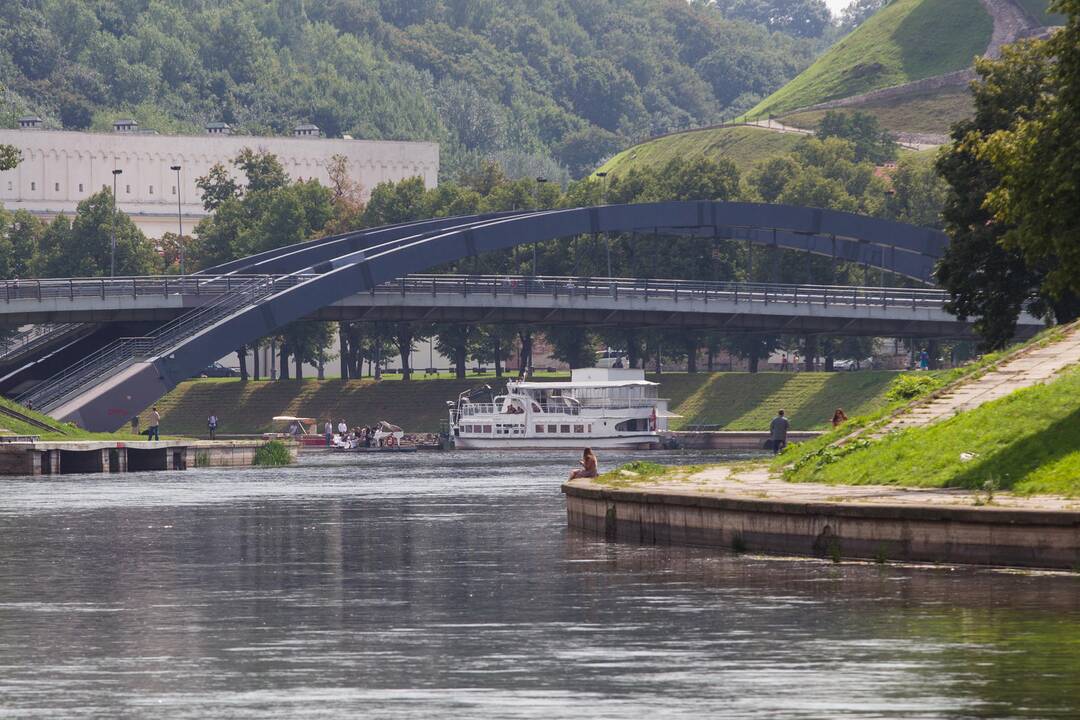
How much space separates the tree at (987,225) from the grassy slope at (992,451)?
2763 centimetres

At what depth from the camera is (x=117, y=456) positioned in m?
98.4

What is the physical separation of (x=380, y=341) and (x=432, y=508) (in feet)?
340

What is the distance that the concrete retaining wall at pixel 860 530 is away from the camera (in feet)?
108

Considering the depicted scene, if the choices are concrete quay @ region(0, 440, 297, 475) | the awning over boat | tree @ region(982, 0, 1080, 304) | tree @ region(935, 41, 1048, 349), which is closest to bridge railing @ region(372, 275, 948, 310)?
the awning over boat

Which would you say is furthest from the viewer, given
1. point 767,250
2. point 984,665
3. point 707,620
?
point 767,250

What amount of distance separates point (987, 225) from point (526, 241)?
235 ft

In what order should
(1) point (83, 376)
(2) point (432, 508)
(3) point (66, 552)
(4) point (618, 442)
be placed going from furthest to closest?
(4) point (618, 442), (1) point (83, 376), (2) point (432, 508), (3) point (66, 552)

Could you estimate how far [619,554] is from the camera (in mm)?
39594

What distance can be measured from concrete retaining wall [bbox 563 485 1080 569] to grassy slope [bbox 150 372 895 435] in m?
96.8

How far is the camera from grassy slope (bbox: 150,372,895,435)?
470 feet

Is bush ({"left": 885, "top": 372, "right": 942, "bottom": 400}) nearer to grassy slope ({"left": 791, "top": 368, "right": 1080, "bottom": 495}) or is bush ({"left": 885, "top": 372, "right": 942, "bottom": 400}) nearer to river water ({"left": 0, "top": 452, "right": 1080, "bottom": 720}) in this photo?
grassy slope ({"left": 791, "top": 368, "right": 1080, "bottom": 495})

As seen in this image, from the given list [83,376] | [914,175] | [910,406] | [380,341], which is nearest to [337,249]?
[380,341]

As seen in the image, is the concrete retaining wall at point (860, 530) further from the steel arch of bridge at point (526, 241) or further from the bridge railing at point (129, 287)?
the bridge railing at point (129, 287)

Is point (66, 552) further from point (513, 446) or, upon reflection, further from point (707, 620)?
point (513, 446)
